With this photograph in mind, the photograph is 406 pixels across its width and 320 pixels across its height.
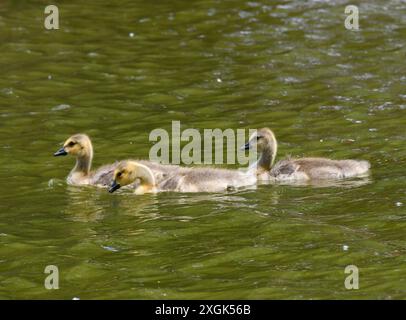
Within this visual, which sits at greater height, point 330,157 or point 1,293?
point 330,157

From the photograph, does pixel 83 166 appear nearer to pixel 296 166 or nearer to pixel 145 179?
pixel 145 179

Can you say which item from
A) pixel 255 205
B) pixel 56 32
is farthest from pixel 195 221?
pixel 56 32

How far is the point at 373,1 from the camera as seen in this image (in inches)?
768

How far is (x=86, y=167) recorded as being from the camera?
506 inches

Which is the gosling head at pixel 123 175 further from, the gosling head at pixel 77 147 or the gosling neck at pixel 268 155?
the gosling neck at pixel 268 155

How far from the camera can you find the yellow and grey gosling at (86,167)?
12453mm

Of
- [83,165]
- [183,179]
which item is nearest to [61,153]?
[83,165]

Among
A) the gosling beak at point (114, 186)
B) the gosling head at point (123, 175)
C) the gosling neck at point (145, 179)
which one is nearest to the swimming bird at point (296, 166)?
the gosling neck at point (145, 179)

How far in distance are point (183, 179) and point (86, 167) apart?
4.49 ft

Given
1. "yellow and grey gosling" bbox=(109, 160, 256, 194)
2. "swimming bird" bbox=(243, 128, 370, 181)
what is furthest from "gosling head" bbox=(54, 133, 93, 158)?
"swimming bird" bbox=(243, 128, 370, 181)

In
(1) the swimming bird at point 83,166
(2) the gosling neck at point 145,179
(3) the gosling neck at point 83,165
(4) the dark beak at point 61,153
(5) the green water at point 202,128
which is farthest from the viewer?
(4) the dark beak at point 61,153
